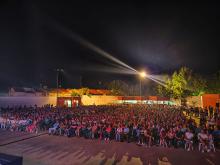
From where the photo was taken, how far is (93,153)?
11102 mm

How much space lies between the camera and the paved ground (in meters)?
9.77

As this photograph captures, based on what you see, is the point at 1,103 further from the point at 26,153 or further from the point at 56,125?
the point at 26,153

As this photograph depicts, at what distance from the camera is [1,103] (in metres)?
31.0

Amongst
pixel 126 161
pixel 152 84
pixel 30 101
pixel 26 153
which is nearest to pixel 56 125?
pixel 26 153

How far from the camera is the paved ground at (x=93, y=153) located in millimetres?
9773

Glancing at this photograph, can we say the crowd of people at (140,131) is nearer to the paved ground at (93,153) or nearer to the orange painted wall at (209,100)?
the paved ground at (93,153)

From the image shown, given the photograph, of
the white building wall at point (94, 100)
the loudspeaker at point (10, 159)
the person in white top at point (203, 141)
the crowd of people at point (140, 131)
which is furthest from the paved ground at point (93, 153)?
the white building wall at point (94, 100)

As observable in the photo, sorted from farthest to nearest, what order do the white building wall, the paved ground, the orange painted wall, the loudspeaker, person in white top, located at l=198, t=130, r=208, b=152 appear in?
the white building wall → the orange painted wall → person in white top, located at l=198, t=130, r=208, b=152 → the paved ground → the loudspeaker

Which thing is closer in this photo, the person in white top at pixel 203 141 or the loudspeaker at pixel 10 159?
the loudspeaker at pixel 10 159

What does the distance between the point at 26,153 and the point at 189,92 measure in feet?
161

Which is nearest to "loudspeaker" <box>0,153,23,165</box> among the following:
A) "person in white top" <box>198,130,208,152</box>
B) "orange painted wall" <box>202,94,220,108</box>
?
"person in white top" <box>198,130,208,152</box>

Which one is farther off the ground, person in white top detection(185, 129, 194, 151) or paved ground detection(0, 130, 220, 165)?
person in white top detection(185, 129, 194, 151)

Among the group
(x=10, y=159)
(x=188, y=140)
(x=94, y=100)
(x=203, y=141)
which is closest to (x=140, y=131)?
(x=188, y=140)

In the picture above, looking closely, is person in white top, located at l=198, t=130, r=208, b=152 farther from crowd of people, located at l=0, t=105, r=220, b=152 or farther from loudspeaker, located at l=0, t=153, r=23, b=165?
loudspeaker, located at l=0, t=153, r=23, b=165
